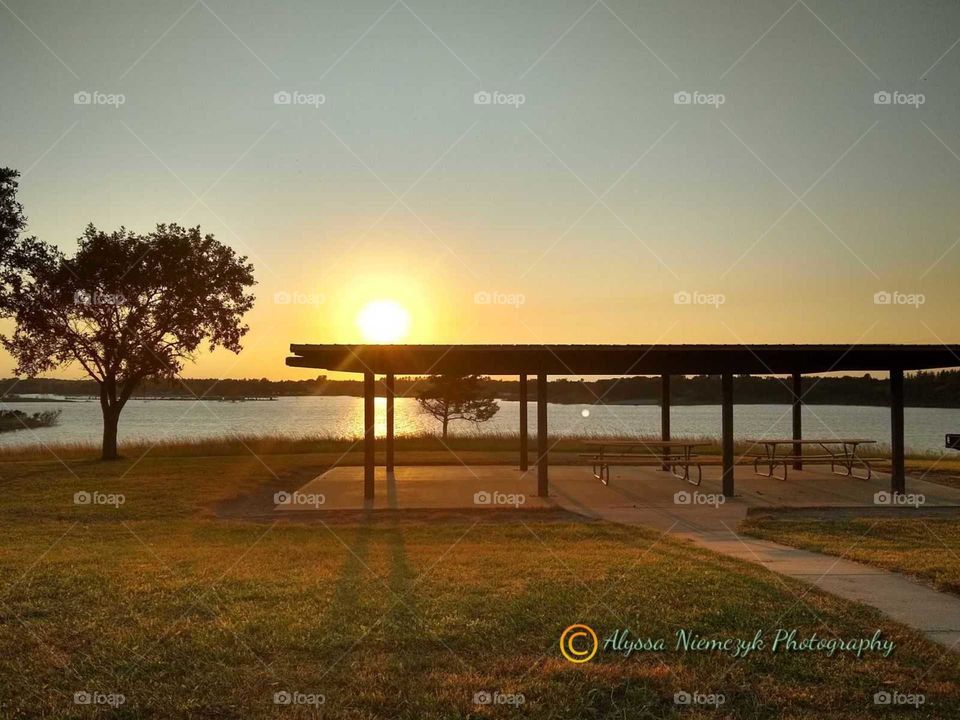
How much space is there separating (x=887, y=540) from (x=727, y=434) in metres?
5.51

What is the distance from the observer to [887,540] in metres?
9.62

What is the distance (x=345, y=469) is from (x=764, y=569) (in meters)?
13.8

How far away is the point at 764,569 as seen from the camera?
7.60 meters

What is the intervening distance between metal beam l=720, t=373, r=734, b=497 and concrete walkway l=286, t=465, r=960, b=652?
0.31 metres

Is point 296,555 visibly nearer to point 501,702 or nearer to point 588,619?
point 588,619

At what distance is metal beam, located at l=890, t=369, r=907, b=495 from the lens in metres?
14.8

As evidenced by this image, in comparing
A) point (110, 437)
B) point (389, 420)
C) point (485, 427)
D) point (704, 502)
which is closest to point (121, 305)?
point (110, 437)

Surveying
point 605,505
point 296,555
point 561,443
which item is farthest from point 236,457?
point 296,555

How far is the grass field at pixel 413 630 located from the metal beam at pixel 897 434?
756cm

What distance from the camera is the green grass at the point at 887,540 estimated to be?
7.58 meters

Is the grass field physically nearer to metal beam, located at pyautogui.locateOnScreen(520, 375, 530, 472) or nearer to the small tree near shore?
metal beam, located at pyautogui.locateOnScreen(520, 375, 530, 472)

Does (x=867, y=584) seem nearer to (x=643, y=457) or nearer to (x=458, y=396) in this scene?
(x=643, y=457)

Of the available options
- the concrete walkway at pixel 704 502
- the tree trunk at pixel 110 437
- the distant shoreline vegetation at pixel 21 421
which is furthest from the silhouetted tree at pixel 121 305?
the distant shoreline vegetation at pixel 21 421

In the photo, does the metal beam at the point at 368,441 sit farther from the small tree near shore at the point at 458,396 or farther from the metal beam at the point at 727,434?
the small tree near shore at the point at 458,396
